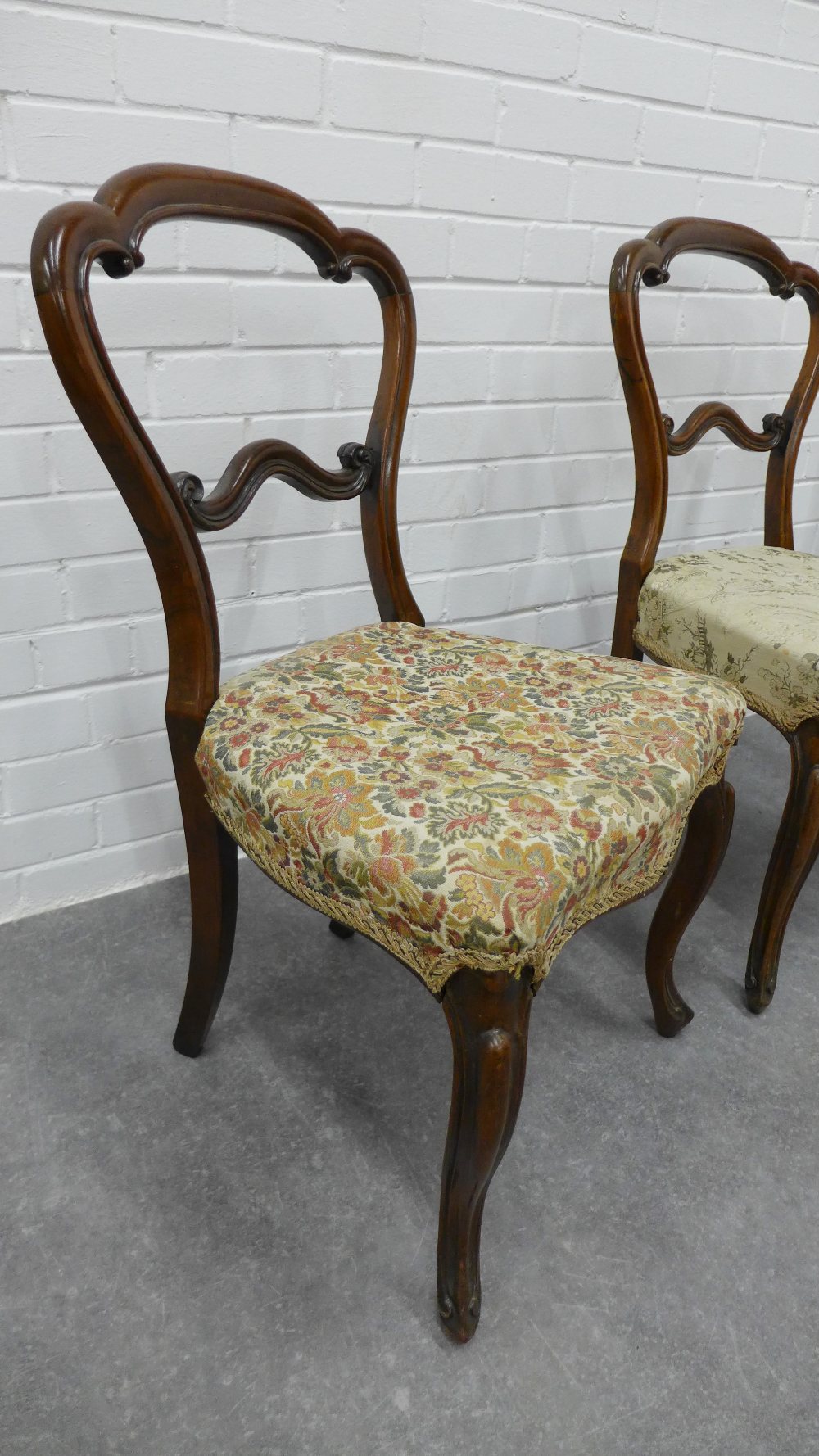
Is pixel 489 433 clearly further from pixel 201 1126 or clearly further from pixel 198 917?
pixel 201 1126

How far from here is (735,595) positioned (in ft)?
4.00

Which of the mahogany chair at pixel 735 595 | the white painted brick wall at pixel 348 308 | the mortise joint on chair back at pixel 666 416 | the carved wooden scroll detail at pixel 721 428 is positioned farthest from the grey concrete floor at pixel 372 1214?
the carved wooden scroll detail at pixel 721 428

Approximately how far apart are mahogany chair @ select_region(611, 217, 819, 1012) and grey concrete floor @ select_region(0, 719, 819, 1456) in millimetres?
233

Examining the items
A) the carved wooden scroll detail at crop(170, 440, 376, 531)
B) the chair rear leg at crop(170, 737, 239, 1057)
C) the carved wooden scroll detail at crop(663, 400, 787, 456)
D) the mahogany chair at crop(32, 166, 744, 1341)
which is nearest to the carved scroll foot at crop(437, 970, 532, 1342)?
the mahogany chair at crop(32, 166, 744, 1341)

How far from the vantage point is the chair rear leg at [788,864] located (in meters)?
1.12

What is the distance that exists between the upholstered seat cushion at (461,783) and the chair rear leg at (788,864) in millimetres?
210

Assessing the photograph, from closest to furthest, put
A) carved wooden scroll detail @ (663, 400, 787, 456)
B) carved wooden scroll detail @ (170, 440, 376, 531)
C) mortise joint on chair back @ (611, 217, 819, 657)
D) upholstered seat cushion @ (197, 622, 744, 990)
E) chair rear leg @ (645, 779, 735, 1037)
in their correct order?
upholstered seat cushion @ (197, 622, 744, 990), carved wooden scroll detail @ (170, 440, 376, 531), chair rear leg @ (645, 779, 735, 1037), mortise joint on chair back @ (611, 217, 819, 657), carved wooden scroll detail @ (663, 400, 787, 456)

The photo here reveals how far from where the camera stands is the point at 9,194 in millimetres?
996

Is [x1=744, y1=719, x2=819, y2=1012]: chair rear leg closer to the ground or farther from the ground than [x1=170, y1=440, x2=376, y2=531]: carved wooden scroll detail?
closer to the ground

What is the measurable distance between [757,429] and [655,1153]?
133cm

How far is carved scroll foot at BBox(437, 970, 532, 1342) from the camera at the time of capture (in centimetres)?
71

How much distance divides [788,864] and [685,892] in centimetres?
18

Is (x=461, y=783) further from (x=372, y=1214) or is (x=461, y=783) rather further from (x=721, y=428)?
(x=721, y=428)

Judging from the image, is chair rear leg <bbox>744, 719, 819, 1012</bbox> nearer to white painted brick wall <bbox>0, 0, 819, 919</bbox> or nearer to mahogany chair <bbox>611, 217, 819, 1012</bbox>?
mahogany chair <bbox>611, 217, 819, 1012</bbox>
